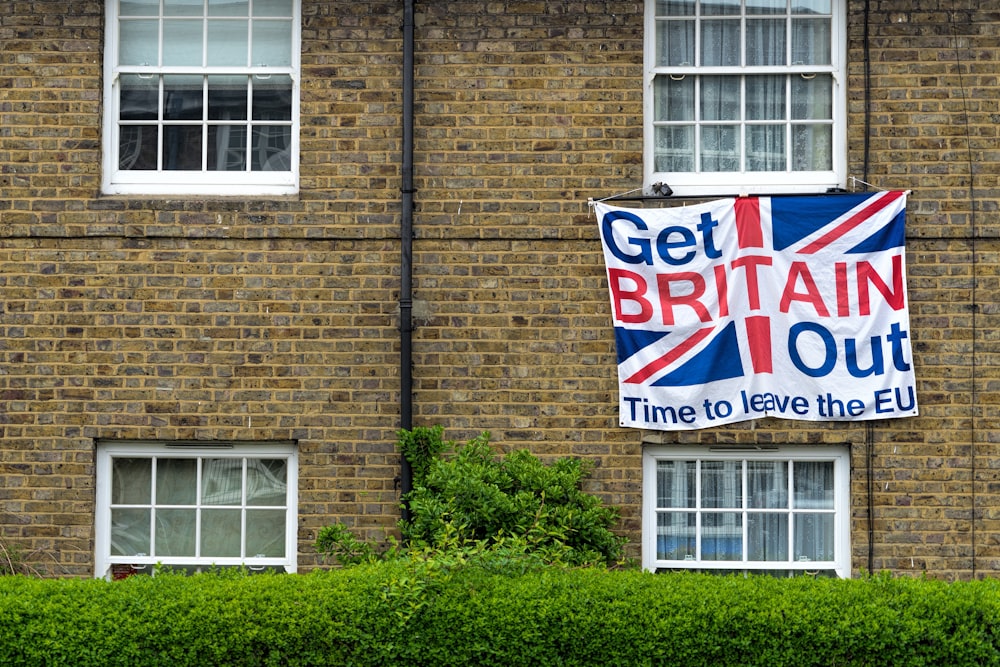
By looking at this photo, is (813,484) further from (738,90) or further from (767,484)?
(738,90)

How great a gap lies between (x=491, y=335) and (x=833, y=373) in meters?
2.36

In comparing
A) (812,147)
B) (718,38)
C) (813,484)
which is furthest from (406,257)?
(813,484)

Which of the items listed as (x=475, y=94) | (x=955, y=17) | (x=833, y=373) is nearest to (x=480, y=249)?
(x=475, y=94)

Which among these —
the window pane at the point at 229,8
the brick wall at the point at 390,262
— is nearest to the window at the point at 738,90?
the brick wall at the point at 390,262

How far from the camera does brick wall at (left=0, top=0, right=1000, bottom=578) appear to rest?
309 inches

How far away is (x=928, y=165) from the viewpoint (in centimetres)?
789

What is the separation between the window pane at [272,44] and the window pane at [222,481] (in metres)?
2.86

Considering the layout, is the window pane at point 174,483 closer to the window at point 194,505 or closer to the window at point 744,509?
the window at point 194,505

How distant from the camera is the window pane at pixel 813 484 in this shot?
7992 millimetres

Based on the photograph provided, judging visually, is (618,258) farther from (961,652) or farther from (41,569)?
(41,569)

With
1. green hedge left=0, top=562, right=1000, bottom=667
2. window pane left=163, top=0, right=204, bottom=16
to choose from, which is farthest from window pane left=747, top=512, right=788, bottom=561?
window pane left=163, top=0, right=204, bottom=16

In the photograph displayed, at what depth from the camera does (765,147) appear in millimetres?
8133

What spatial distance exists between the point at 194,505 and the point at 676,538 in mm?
3421

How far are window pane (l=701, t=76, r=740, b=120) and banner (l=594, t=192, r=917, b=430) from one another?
71cm
